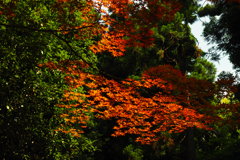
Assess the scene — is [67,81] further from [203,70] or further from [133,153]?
[203,70]

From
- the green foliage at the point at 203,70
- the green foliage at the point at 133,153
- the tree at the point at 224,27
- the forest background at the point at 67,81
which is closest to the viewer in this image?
the forest background at the point at 67,81

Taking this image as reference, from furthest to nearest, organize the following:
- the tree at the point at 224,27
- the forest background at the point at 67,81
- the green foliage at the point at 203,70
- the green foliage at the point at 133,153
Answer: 1. the green foliage at the point at 203,70
2. the green foliage at the point at 133,153
3. the tree at the point at 224,27
4. the forest background at the point at 67,81

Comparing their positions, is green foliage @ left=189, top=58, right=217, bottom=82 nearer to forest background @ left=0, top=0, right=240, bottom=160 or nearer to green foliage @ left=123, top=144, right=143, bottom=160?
forest background @ left=0, top=0, right=240, bottom=160

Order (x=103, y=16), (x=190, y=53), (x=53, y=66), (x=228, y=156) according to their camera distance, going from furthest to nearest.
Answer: (x=190, y=53) < (x=228, y=156) < (x=53, y=66) < (x=103, y=16)

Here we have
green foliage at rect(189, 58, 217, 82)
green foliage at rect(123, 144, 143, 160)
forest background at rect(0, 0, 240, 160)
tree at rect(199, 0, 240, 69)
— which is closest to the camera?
forest background at rect(0, 0, 240, 160)

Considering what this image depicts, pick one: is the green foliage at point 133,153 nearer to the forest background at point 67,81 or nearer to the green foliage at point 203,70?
the forest background at point 67,81

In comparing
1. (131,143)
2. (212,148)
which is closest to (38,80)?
(131,143)

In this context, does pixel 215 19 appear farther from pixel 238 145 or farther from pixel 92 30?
pixel 92 30

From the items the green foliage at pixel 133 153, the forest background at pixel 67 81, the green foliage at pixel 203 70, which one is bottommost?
the green foliage at pixel 133 153

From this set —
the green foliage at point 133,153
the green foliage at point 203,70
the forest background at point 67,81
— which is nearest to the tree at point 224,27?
the forest background at point 67,81

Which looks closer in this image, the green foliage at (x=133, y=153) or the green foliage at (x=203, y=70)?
the green foliage at (x=133, y=153)

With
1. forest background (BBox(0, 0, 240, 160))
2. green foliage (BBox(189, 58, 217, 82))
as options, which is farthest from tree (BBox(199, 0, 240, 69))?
green foliage (BBox(189, 58, 217, 82))

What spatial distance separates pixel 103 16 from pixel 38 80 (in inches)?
130

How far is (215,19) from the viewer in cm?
1334
